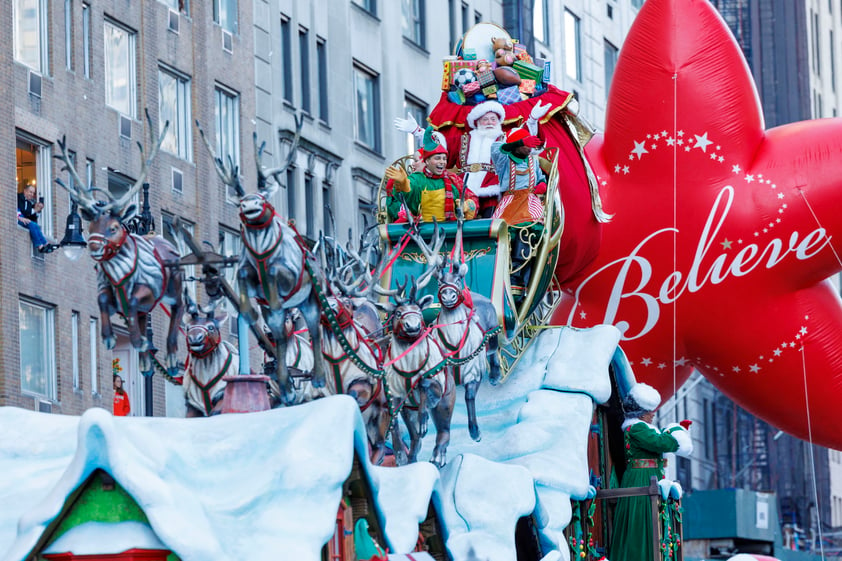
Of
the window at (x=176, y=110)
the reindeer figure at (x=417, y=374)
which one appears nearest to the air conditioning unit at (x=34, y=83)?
the window at (x=176, y=110)

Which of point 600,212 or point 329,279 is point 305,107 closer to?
point 600,212

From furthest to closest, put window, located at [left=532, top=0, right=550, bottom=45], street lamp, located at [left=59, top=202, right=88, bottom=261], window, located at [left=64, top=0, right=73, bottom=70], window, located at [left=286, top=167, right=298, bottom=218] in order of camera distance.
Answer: window, located at [left=532, top=0, right=550, bottom=45] < window, located at [left=286, top=167, right=298, bottom=218] < window, located at [left=64, top=0, right=73, bottom=70] < street lamp, located at [left=59, top=202, right=88, bottom=261]

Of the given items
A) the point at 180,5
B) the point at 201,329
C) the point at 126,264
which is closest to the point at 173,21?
the point at 180,5

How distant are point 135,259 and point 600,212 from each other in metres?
7.98

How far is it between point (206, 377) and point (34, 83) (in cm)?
1066

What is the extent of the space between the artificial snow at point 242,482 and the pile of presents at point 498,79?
220 inches

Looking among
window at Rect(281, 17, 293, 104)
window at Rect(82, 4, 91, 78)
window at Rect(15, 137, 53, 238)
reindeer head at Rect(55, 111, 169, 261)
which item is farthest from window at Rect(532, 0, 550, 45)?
reindeer head at Rect(55, 111, 169, 261)

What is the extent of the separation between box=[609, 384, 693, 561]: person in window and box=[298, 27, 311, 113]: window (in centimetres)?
1413

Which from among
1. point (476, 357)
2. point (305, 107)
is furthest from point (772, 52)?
point (476, 357)

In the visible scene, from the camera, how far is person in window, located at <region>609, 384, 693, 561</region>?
829 inches

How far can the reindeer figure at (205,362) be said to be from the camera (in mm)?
17297

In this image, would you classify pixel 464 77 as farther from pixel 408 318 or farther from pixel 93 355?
pixel 93 355

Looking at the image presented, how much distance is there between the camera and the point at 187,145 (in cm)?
3053

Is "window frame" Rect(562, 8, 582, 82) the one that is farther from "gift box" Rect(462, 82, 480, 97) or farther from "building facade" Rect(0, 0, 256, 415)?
"gift box" Rect(462, 82, 480, 97)
